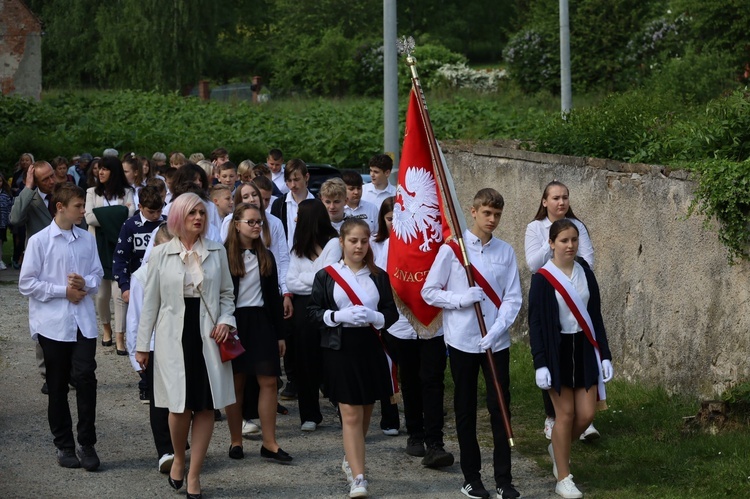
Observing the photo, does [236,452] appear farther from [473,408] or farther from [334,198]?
[334,198]

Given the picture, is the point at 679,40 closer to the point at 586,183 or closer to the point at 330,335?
the point at 586,183

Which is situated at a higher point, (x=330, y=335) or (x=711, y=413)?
(x=330, y=335)

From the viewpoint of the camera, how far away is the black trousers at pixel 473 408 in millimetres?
7219

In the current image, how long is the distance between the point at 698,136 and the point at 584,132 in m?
2.15

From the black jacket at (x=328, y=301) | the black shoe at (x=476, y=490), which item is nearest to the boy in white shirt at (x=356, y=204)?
the black jacket at (x=328, y=301)

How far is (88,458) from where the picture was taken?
789 cm

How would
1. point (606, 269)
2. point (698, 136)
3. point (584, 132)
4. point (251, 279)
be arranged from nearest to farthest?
point (251, 279), point (698, 136), point (606, 269), point (584, 132)

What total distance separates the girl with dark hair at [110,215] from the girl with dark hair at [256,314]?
11.4 ft

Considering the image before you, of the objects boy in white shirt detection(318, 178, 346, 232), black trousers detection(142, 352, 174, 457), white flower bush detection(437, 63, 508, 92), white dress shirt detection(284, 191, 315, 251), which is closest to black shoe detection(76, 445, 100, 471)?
black trousers detection(142, 352, 174, 457)

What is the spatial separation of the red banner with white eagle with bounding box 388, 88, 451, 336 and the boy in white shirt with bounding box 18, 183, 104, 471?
2128 mm

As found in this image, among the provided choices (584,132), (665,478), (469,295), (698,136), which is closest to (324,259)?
(469,295)

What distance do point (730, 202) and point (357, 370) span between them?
2982mm

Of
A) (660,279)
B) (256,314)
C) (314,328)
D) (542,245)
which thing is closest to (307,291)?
(314,328)

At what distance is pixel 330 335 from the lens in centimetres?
754
